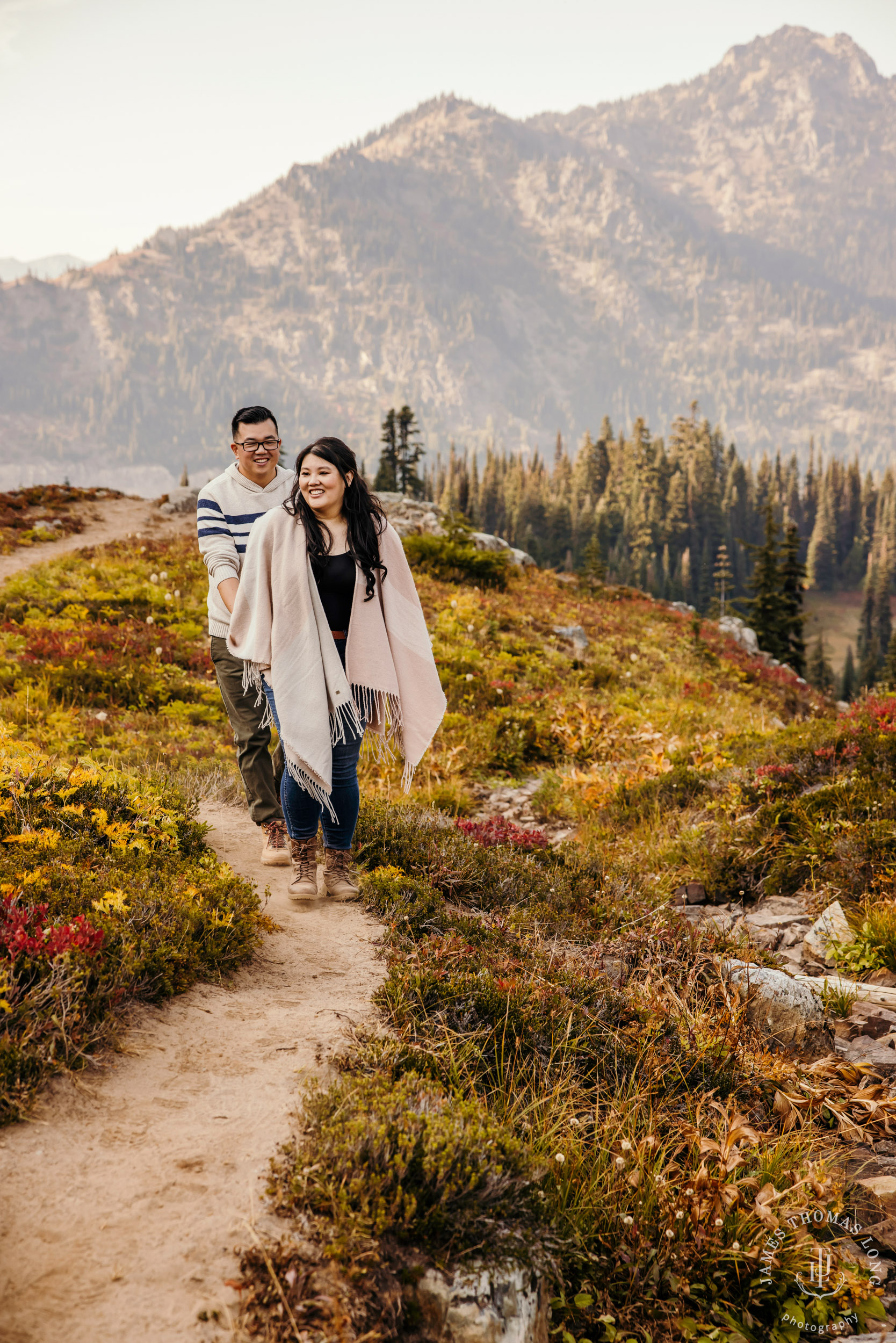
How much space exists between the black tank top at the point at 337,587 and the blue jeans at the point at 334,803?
0.57 metres

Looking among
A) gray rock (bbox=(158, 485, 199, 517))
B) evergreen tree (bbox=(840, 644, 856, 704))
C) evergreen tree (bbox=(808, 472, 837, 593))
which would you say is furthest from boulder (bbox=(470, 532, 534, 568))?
evergreen tree (bbox=(808, 472, 837, 593))

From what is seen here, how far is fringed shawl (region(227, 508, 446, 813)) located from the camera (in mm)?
4238

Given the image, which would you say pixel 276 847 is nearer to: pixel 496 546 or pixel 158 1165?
Result: pixel 158 1165

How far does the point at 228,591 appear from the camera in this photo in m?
4.89

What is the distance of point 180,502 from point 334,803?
24.1 meters

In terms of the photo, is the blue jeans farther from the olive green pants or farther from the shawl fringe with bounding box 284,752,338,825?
the olive green pants

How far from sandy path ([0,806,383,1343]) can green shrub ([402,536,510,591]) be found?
15.1 meters

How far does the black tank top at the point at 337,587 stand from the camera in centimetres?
431

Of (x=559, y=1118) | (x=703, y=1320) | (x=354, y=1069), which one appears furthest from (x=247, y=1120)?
(x=703, y=1320)

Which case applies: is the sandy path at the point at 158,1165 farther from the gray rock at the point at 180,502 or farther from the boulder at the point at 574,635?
the gray rock at the point at 180,502

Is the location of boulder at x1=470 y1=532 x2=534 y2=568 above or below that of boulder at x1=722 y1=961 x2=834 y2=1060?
above

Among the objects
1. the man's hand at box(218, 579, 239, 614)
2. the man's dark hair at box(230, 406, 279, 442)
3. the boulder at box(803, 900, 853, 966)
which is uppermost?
the man's dark hair at box(230, 406, 279, 442)

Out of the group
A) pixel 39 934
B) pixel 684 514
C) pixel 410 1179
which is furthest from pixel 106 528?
pixel 684 514

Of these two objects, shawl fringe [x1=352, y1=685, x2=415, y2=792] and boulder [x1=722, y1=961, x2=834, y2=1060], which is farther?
shawl fringe [x1=352, y1=685, x2=415, y2=792]
